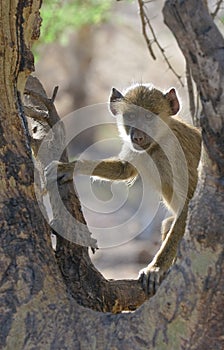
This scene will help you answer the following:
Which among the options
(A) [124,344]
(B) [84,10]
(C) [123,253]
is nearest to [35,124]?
(A) [124,344]

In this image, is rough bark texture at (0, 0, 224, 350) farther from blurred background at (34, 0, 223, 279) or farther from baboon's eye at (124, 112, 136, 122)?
blurred background at (34, 0, 223, 279)

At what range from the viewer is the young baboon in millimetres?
4145

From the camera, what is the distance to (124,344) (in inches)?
91.1

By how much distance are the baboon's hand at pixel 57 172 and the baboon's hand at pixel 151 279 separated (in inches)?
22.0

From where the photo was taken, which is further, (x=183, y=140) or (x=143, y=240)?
(x=143, y=240)

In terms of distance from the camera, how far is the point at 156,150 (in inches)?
171

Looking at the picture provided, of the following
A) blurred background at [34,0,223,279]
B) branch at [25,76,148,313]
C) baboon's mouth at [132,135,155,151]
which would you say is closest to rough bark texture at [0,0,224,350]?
branch at [25,76,148,313]

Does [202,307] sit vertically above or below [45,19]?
below

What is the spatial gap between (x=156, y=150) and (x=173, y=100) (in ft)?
0.95

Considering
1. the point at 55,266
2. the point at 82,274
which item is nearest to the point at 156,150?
the point at 82,274

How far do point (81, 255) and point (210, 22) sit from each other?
1.56m

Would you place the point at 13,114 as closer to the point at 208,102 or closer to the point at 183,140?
the point at 208,102

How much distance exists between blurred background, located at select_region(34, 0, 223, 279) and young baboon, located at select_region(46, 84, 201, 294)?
11.6 ft

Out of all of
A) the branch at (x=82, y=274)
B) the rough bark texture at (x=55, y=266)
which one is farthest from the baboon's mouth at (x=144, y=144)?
the rough bark texture at (x=55, y=266)
